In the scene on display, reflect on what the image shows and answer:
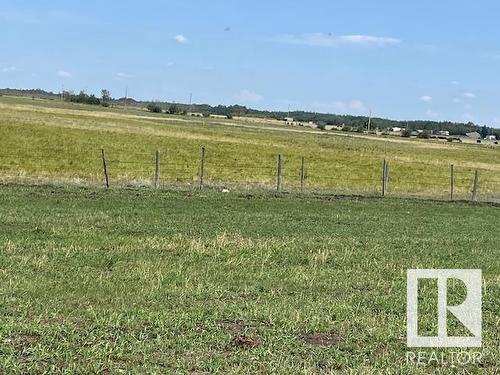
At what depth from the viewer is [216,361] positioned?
5.91m

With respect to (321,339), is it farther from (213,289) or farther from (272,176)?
(272,176)

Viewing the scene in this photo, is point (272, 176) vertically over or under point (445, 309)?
under

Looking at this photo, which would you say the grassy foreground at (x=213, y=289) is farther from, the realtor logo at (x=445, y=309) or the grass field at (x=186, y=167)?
the grass field at (x=186, y=167)

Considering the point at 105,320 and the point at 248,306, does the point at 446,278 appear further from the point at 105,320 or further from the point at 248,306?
the point at 105,320

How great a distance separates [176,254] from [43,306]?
15.0 ft

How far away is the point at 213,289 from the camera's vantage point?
9203mm

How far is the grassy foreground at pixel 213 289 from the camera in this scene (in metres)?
6.07

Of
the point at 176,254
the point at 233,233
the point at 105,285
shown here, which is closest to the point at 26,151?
the point at 233,233

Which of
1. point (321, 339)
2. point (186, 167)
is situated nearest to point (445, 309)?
point (321, 339)

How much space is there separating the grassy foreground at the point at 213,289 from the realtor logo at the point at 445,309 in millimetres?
141

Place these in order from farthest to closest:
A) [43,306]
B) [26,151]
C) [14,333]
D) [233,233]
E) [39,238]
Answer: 1. [26,151]
2. [233,233]
3. [39,238]
4. [43,306]
5. [14,333]

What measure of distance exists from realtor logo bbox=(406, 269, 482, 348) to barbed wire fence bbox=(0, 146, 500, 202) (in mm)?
17887

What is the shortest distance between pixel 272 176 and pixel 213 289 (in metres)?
30.9

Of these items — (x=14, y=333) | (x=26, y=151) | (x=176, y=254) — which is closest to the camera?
(x=14, y=333)
